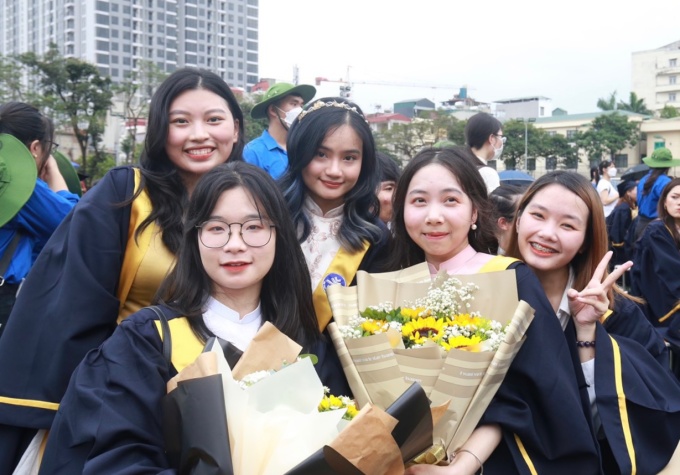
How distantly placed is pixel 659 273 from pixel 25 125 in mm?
4466

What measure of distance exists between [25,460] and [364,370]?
115 cm

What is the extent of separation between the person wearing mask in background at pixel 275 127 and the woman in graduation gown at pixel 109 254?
1.65m

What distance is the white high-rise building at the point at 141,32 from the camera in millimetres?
86250

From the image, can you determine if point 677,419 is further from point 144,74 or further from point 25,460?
point 144,74

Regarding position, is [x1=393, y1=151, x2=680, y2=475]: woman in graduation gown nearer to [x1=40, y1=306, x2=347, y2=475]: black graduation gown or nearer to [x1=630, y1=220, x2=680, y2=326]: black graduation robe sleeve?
[x1=40, y1=306, x2=347, y2=475]: black graduation gown

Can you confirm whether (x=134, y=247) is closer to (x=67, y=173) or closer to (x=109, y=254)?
(x=109, y=254)

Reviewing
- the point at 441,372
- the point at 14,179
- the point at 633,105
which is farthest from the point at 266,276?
the point at 633,105

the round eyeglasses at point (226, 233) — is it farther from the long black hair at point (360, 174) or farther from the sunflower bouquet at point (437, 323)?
the long black hair at point (360, 174)

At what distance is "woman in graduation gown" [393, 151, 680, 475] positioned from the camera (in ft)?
6.74

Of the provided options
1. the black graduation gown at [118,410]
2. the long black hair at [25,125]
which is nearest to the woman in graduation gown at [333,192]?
the black graduation gown at [118,410]

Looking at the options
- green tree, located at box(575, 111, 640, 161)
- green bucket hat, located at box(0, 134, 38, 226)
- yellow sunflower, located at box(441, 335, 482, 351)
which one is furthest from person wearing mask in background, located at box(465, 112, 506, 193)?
green tree, located at box(575, 111, 640, 161)

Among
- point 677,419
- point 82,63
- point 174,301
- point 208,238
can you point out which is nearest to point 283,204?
point 208,238

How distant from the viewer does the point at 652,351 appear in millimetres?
2637

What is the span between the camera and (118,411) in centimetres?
177
